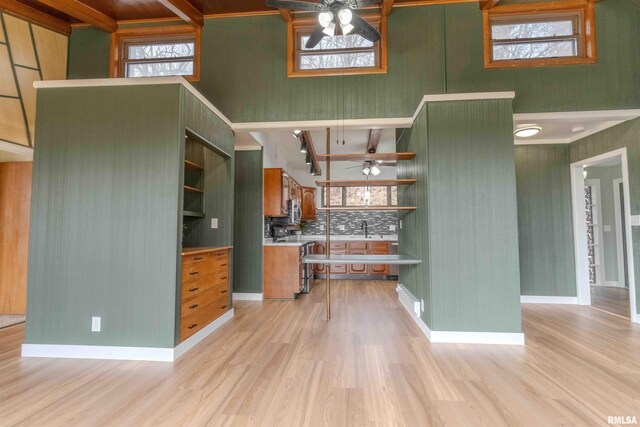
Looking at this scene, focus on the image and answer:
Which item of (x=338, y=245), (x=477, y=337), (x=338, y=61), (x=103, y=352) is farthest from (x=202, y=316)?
(x=338, y=245)

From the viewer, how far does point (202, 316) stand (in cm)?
312

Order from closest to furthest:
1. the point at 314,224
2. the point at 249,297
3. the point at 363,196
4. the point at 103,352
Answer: the point at 103,352 → the point at 249,297 → the point at 363,196 → the point at 314,224

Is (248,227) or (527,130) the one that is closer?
(527,130)

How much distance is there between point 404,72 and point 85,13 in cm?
383

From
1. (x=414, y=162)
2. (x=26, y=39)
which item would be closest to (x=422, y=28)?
(x=414, y=162)

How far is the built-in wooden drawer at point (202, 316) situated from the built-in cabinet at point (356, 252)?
314cm

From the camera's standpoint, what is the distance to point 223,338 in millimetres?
3111

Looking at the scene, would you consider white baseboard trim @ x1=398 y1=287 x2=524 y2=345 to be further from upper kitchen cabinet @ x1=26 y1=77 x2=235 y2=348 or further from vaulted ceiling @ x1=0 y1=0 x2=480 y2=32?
vaulted ceiling @ x1=0 y1=0 x2=480 y2=32

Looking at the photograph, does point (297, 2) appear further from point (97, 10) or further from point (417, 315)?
point (417, 315)

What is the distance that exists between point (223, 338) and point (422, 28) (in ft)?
13.8

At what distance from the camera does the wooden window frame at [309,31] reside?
12.2ft

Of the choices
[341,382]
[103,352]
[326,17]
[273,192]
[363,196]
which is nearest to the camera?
[341,382]

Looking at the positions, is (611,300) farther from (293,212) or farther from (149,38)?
(149,38)

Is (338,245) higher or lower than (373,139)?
lower
